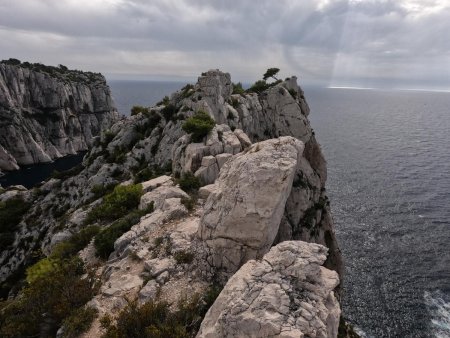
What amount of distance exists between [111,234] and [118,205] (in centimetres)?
575

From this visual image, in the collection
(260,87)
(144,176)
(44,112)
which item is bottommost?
(44,112)

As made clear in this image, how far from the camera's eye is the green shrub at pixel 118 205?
2848 centimetres

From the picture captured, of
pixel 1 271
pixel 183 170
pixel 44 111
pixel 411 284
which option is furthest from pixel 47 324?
pixel 44 111

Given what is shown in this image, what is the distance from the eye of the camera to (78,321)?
15578mm

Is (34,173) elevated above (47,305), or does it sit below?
below

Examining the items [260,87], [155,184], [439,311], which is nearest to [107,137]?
[260,87]

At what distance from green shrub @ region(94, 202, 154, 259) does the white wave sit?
47855mm

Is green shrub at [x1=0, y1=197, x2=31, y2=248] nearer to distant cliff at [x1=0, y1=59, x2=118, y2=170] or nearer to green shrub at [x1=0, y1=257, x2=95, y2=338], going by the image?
green shrub at [x1=0, y1=257, x2=95, y2=338]

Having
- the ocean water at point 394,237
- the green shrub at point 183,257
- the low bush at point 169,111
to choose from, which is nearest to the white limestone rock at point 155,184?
the green shrub at point 183,257

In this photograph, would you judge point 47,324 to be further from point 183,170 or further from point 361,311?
point 361,311

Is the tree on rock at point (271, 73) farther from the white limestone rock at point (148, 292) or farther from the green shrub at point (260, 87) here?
the white limestone rock at point (148, 292)

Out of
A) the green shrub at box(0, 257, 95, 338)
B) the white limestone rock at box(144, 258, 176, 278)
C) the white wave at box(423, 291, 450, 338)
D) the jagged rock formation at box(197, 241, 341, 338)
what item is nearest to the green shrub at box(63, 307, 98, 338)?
the green shrub at box(0, 257, 95, 338)

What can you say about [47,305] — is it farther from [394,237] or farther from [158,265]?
[394,237]

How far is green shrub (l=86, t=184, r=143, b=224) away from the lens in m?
28.5
